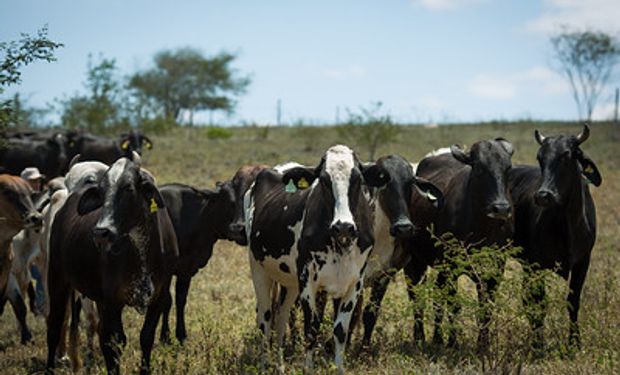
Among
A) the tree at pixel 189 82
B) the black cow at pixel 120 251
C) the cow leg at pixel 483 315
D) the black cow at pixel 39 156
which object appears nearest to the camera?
the cow leg at pixel 483 315

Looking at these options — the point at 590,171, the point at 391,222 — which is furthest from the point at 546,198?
the point at 391,222

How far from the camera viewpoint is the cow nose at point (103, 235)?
7.43 meters

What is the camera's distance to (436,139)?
1640 inches

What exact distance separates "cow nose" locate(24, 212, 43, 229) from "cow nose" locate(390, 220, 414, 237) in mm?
4748

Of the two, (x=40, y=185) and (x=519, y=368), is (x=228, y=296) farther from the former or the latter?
(x=519, y=368)

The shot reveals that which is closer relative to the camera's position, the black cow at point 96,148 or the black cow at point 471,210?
the black cow at point 471,210

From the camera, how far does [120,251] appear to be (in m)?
7.77

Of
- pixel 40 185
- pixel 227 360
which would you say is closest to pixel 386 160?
pixel 227 360

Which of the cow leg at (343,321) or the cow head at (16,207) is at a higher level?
the cow head at (16,207)

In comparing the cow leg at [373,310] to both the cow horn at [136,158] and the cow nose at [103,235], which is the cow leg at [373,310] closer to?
the cow horn at [136,158]

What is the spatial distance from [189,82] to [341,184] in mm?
60611

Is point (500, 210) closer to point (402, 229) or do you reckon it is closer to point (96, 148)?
point (402, 229)

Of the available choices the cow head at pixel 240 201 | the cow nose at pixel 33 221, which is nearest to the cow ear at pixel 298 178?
the cow head at pixel 240 201

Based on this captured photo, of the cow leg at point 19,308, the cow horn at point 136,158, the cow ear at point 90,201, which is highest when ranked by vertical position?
the cow horn at point 136,158
